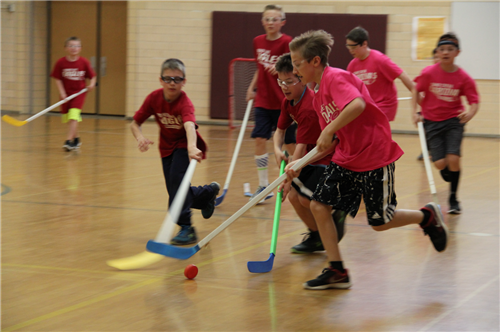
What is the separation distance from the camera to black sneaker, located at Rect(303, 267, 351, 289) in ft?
10.8

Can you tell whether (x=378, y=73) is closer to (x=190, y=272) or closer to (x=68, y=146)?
(x=190, y=272)

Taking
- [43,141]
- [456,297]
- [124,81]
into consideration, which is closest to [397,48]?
[124,81]

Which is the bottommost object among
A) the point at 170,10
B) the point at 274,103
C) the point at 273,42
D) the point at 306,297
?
the point at 306,297

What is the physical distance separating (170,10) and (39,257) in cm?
1128

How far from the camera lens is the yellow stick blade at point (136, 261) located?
355 cm

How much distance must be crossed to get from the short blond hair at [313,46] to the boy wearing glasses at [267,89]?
2.53 m

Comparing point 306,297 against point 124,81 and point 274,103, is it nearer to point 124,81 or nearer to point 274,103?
point 274,103

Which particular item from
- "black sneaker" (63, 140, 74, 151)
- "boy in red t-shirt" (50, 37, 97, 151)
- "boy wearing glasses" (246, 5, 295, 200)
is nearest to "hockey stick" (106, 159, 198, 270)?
"boy wearing glasses" (246, 5, 295, 200)

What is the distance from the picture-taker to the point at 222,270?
11.9 feet

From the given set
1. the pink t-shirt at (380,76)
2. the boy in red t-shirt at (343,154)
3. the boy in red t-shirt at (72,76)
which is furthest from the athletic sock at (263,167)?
the boy in red t-shirt at (72,76)

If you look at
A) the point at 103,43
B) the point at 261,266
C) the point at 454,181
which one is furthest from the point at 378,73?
the point at 103,43

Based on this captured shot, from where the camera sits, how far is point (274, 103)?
5844 mm

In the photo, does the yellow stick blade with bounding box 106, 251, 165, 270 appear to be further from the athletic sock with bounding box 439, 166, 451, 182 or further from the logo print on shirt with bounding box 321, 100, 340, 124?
the athletic sock with bounding box 439, 166, 451, 182

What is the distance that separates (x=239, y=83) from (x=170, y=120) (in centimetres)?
861
